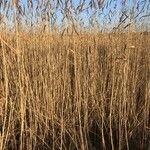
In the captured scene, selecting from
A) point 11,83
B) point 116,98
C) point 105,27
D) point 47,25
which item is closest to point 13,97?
point 11,83

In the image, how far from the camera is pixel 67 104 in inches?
98.0

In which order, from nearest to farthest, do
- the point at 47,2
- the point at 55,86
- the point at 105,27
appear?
the point at 47,2
the point at 55,86
the point at 105,27

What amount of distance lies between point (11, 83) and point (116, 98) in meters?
0.78

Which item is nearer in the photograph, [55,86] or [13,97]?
[13,97]

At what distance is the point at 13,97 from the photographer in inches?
93.2

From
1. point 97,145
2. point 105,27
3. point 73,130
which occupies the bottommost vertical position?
point 97,145

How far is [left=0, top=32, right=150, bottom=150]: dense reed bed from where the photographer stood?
2250mm

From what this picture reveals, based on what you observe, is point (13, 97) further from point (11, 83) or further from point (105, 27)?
point (105, 27)

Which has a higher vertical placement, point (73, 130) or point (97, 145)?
point (73, 130)

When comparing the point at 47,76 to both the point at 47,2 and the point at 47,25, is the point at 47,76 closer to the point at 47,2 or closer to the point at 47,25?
the point at 47,25

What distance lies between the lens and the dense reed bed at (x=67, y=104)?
2.25m

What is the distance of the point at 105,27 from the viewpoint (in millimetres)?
3082

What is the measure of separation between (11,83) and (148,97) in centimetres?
98

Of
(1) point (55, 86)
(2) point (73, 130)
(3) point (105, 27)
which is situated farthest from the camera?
(3) point (105, 27)
